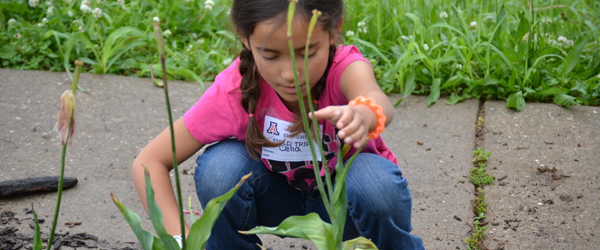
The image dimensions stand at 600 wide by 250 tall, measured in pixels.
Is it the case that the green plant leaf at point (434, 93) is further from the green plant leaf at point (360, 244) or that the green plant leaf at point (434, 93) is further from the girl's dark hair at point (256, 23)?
the green plant leaf at point (360, 244)

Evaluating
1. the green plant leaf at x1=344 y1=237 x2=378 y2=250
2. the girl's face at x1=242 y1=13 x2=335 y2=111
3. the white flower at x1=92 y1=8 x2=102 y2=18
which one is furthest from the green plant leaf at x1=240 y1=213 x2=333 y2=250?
the white flower at x1=92 y1=8 x2=102 y2=18

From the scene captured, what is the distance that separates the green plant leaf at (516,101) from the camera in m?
3.16

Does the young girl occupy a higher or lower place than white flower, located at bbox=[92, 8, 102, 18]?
higher

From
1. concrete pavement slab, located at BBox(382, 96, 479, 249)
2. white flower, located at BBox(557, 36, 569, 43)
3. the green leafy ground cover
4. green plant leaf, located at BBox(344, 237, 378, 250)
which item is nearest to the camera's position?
green plant leaf, located at BBox(344, 237, 378, 250)

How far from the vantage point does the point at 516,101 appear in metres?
3.15

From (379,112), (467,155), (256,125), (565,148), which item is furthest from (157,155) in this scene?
(565,148)

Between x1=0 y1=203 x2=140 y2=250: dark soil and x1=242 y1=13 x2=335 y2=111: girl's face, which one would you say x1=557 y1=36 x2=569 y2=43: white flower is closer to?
x1=242 y1=13 x2=335 y2=111: girl's face

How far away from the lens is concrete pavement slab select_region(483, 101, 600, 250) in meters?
2.31

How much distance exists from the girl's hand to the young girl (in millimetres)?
447

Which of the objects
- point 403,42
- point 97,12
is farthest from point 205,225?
point 97,12

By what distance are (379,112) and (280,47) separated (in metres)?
0.37

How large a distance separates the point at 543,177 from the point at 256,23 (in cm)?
139

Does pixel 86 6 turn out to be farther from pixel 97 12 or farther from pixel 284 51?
pixel 284 51

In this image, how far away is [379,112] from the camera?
4.61ft
